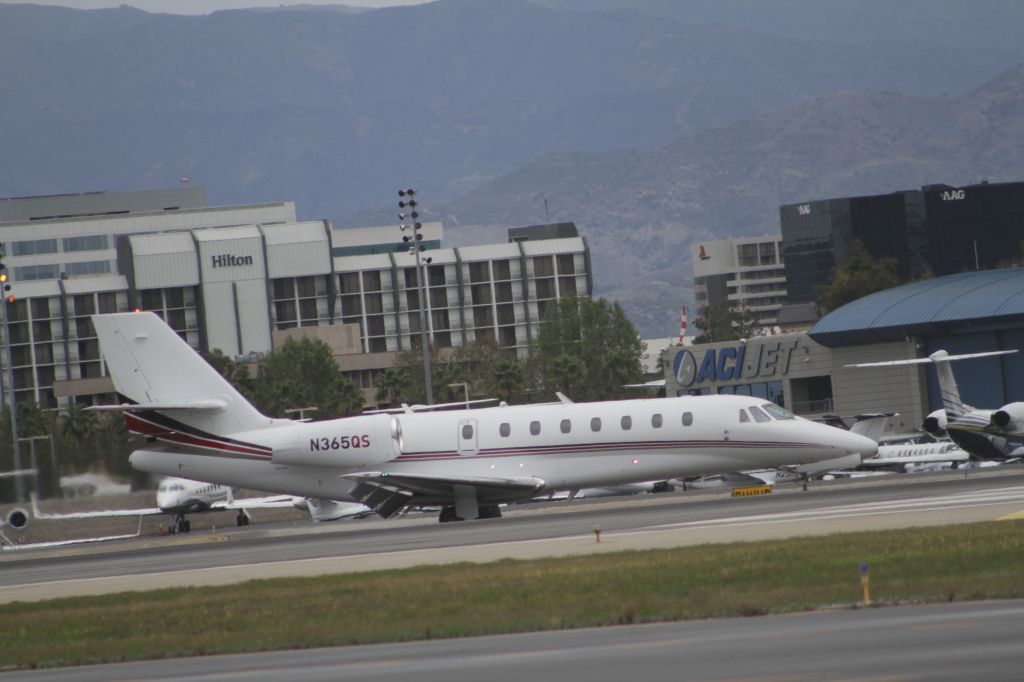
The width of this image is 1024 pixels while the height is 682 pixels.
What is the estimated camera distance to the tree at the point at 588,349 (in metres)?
116

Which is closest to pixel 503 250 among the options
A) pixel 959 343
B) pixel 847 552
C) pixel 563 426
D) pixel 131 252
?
pixel 131 252

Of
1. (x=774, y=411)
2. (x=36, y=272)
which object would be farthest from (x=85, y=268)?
(x=774, y=411)

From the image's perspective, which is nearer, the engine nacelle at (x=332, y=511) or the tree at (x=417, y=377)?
the engine nacelle at (x=332, y=511)

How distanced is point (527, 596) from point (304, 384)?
102 meters

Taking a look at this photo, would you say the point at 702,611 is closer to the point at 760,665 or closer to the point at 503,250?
the point at 760,665

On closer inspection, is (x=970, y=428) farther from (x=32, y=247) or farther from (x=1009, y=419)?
(x=32, y=247)

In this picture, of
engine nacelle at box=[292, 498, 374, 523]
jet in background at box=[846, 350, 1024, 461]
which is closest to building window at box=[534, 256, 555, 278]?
engine nacelle at box=[292, 498, 374, 523]

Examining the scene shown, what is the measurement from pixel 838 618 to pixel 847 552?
229 inches

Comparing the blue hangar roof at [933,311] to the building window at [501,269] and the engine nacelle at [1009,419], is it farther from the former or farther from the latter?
the building window at [501,269]

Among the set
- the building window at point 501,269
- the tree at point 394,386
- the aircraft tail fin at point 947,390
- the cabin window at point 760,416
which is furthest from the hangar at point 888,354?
the building window at point 501,269

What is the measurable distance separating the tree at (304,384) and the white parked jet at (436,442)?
6396 centimetres

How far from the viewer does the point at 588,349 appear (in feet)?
429

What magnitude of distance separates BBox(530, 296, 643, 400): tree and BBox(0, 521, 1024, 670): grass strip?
86.0m

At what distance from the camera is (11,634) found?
22.4 meters
